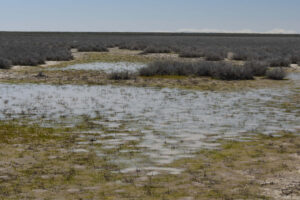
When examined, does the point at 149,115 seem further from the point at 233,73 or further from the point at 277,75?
the point at 277,75

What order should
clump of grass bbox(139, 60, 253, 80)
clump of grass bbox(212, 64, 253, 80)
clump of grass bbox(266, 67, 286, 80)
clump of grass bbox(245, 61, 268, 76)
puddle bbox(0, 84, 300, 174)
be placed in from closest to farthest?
puddle bbox(0, 84, 300, 174), clump of grass bbox(266, 67, 286, 80), clump of grass bbox(212, 64, 253, 80), clump of grass bbox(139, 60, 253, 80), clump of grass bbox(245, 61, 268, 76)

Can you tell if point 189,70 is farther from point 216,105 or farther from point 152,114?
point 152,114

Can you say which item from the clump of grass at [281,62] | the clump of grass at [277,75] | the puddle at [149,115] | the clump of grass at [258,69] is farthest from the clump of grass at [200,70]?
the clump of grass at [281,62]

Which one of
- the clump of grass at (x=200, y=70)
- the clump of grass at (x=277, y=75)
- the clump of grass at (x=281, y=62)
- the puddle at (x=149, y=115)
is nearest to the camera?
the puddle at (x=149, y=115)

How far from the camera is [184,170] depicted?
6793 millimetres

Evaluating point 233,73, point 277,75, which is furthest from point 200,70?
point 277,75

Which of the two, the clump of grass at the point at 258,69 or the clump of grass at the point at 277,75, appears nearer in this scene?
the clump of grass at the point at 277,75

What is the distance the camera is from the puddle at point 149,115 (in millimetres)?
8336

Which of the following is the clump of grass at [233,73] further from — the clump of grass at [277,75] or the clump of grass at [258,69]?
the clump of grass at [258,69]

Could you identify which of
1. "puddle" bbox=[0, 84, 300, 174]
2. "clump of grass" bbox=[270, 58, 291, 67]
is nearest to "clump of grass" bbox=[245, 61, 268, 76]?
"puddle" bbox=[0, 84, 300, 174]

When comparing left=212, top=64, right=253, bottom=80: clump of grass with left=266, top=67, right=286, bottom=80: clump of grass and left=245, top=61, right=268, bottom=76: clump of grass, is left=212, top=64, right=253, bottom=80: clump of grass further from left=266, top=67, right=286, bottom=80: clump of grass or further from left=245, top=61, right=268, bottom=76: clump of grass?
Answer: left=245, top=61, right=268, bottom=76: clump of grass

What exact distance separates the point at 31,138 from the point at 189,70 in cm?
1469

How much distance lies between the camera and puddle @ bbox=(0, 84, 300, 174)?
834 cm

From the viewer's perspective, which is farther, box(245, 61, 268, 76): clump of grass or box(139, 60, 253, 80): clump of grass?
box(245, 61, 268, 76): clump of grass
